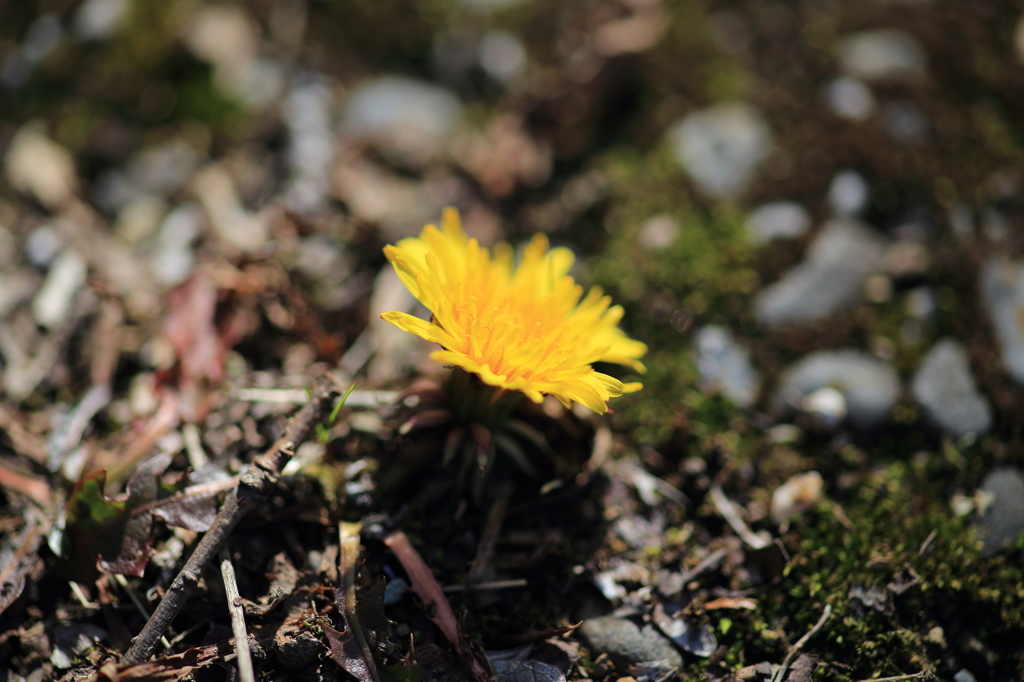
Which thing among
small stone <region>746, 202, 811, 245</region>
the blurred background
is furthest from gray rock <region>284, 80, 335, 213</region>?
small stone <region>746, 202, 811, 245</region>

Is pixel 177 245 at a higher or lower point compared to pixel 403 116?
lower

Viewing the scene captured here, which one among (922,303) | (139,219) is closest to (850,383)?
(922,303)

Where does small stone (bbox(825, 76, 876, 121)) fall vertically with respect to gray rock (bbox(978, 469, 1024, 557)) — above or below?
above

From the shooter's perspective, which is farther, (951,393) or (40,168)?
(40,168)

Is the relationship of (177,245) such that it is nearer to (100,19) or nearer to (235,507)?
(100,19)

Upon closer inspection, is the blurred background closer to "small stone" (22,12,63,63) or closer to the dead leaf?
"small stone" (22,12,63,63)

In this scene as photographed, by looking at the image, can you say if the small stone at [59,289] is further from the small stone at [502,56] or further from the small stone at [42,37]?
the small stone at [502,56]
